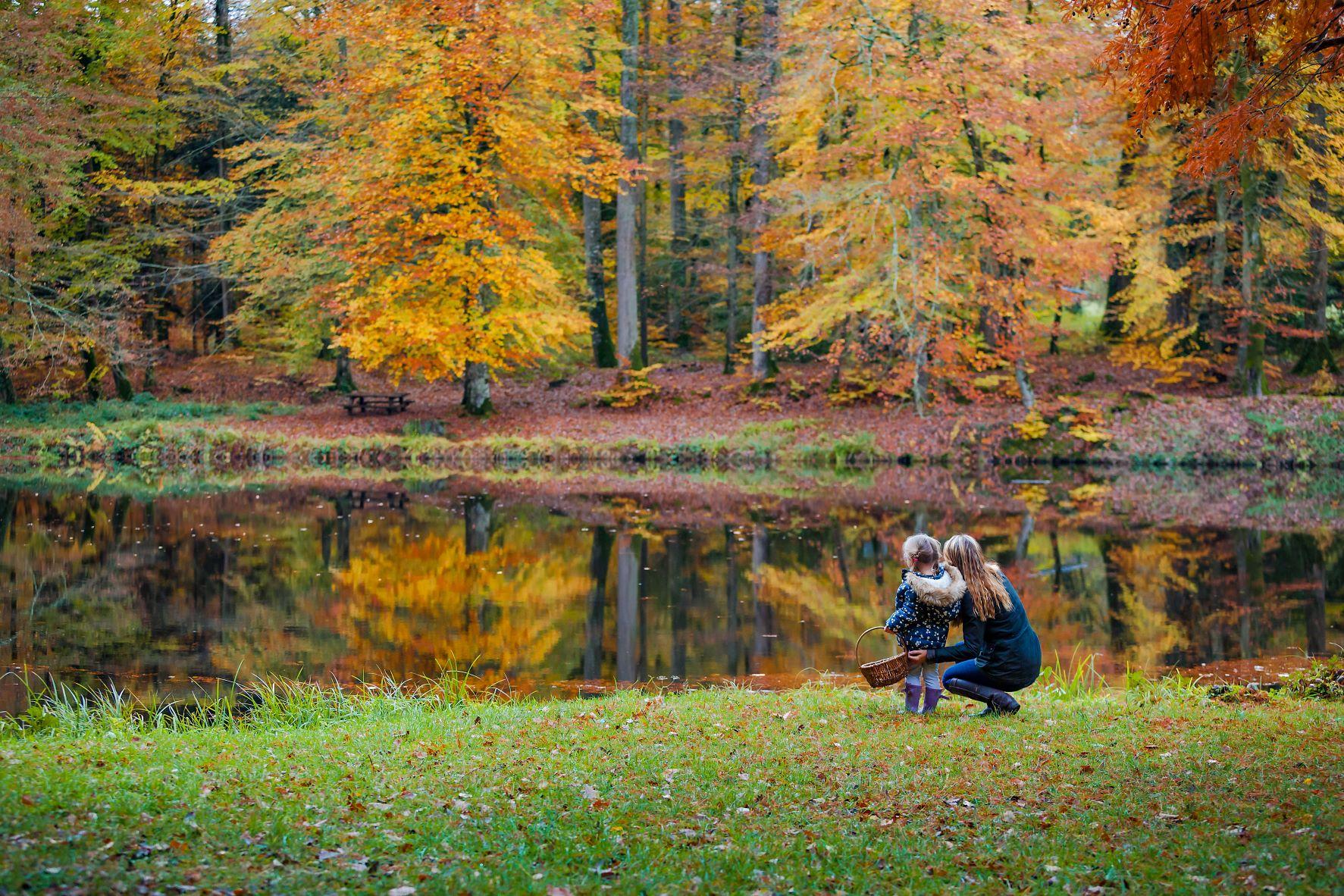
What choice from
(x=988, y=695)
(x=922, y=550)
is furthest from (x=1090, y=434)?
(x=922, y=550)

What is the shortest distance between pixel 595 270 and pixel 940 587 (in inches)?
977

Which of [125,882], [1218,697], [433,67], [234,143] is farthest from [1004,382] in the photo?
[125,882]

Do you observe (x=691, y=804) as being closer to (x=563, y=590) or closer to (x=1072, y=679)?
(x=1072, y=679)

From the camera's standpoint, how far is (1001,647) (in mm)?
6871

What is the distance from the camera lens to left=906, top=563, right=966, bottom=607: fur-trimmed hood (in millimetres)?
6664

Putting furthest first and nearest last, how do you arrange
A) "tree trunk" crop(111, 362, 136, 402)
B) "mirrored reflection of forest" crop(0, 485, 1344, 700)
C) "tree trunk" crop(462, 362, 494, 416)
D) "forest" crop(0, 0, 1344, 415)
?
1. "tree trunk" crop(111, 362, 136, 402)
2. "tree trunk" crop(462, 362, 494, 416)
3. "forest" crop(0, 0, 1344, 415)
4. "mirrored reflection of forest" crop(0, 485, 1344, 700)

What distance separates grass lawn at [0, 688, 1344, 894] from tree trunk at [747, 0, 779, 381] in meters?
20.1

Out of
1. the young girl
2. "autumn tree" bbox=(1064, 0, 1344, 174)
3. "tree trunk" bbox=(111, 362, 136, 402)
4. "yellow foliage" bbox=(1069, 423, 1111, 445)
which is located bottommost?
the young girl

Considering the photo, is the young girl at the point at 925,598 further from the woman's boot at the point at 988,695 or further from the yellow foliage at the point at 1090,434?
the yellow foliage at the point at 1090,434

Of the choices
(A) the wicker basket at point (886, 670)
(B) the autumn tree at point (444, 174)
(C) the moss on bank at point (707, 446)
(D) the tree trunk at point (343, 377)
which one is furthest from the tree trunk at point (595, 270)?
(A) the wicker basket at point (886, 670)

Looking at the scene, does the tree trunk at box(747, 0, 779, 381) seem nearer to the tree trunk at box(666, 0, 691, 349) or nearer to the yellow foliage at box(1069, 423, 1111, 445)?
the tree trunk at box(666, 0, 691, 349)

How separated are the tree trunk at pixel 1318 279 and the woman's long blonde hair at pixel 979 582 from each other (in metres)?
21.4

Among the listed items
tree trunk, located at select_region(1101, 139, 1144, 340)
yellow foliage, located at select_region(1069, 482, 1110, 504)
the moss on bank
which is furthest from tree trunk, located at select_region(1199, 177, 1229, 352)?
yellow foliage, located at select_region(1069, 482, 1110, 504)

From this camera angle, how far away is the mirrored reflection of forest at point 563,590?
384 inches
